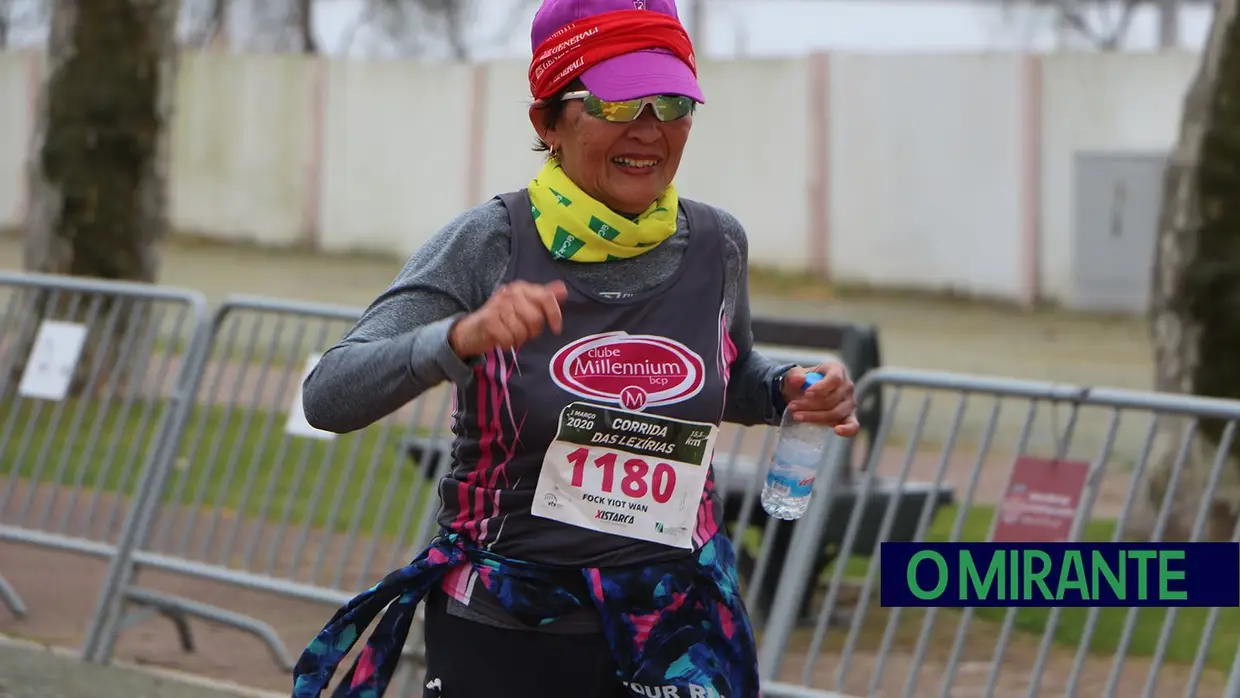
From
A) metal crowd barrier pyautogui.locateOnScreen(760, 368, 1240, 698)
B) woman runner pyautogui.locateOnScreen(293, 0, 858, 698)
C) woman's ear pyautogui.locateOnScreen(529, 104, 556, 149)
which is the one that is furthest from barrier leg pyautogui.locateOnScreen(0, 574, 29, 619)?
woman's ear pyautogui.locateOnScreen(529, 104, 556, 149)

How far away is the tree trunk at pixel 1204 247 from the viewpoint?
7.46m

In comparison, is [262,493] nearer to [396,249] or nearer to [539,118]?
[539,118]

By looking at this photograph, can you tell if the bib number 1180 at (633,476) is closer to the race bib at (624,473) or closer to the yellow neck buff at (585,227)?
the race bib at (624,473)

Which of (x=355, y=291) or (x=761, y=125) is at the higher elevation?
(x=761, y=125)

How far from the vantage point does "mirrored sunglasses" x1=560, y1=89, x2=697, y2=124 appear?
3008mm

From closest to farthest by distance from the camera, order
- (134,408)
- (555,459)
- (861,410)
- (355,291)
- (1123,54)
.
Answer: (555,459) → (861,410) → (134,408) → (1123,54) → (355,291)

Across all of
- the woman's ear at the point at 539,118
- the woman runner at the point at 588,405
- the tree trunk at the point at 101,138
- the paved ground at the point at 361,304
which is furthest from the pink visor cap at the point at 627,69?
the tree trunk at the point at 101,138

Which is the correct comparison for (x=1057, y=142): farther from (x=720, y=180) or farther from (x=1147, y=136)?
(x=720, y=180)

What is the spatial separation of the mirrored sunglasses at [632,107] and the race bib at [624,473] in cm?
44

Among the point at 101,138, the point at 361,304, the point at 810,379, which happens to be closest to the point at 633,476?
the point at 810,379

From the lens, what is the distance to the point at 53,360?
23.5ft

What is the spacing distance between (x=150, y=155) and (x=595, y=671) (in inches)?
354

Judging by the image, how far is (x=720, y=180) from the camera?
2147cm

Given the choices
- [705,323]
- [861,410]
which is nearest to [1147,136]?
[861,410]
